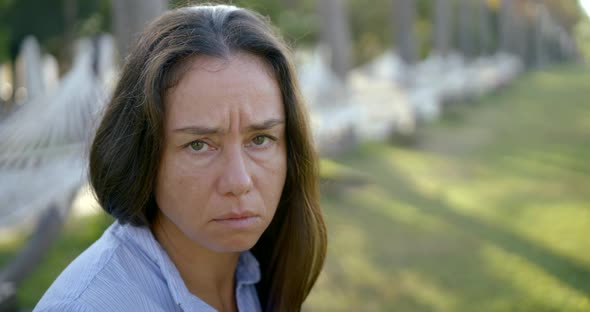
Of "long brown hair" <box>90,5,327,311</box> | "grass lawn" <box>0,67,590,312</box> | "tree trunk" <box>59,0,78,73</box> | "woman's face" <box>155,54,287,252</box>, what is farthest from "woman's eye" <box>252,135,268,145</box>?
"tree trunk" <box>59,0,78,73</box>

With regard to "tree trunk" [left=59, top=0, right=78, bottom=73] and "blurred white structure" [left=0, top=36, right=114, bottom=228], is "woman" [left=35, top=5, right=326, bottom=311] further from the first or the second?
"tree trunk" [left=59, top=0, right=78, bottom=73]

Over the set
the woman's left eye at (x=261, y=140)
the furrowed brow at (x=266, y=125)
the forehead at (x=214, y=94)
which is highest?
the forehead at (x=214, y=94)

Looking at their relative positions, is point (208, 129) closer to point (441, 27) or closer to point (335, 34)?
point (335, 34)

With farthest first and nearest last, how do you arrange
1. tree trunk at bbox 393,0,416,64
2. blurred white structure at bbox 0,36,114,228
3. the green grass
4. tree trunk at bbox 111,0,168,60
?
tree trunk at bbox 393,0,416,64 < blurred white structure at bbox 0,36,114,228 < the green grass < tree trunk at bbox 111,0,168,60

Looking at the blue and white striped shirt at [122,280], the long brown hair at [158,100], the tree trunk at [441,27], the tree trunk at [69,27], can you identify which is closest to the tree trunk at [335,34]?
the tree trunk at [69,27]

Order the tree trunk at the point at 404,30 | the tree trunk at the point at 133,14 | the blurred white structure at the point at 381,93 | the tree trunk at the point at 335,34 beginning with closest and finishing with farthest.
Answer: the tree trunk at the point at 133,14 → the blurred white structure at the point at 381,93 → the tree trunk at the point at 335,34 → the tree trunk at the point at 404,30

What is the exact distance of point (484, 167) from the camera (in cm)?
973

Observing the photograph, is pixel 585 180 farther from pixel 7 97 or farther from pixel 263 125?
pixel 7 97

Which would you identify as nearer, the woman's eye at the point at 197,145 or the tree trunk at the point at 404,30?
the woman's eye at the point at 197,145

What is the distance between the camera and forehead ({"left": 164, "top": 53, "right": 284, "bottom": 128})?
1651mm

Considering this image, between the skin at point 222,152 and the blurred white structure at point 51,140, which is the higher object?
the skin at point 222,152

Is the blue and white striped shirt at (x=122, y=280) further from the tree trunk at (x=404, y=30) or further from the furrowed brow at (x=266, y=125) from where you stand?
the tree trunk at (x=404, y=30)

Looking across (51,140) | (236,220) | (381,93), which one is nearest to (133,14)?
(51,140)

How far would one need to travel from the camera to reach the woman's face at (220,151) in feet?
5.44
